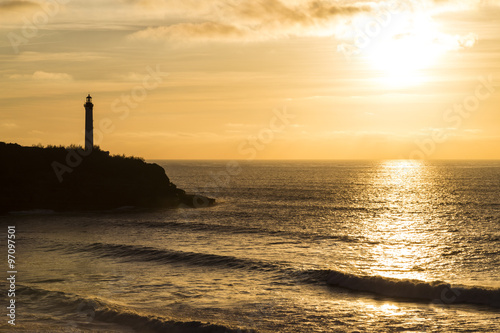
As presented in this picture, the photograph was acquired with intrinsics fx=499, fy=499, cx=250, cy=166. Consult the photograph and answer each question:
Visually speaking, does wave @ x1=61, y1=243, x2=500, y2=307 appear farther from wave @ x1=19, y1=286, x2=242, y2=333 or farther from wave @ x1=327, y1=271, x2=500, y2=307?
wave @ x1=19, y1=286, x2=242, y2=333

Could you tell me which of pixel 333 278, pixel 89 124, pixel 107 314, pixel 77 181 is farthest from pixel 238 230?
pixel 89 124

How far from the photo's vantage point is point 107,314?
20.3 m

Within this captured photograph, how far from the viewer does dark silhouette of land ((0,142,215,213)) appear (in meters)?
58.9

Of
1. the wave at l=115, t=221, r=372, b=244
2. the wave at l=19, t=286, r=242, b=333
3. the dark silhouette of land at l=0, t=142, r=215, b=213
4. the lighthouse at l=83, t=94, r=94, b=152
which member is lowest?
the wave at l=19, t=286, r=242, b=333

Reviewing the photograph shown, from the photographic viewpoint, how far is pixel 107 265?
30.2 metres

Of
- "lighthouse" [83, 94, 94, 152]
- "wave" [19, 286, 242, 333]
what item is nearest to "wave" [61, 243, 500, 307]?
"wave" [19, 286, 242, 333]

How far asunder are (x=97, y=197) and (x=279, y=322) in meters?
47.1

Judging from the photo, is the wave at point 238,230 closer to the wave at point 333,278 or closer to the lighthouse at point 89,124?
the wave at point 333,278

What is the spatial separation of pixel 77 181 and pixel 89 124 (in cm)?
929

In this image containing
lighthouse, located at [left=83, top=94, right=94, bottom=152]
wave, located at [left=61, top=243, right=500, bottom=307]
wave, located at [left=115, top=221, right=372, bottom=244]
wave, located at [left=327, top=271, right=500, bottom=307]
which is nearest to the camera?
wave, located at [left=327, top=271, right=500, bottom=307]

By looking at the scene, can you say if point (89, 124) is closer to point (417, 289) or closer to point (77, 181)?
point (77, 181)

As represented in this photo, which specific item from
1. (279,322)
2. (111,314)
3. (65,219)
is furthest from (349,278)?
(65,219)

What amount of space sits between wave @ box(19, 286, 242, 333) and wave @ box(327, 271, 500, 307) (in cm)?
942

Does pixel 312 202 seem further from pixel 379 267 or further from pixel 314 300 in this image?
pixel 314 300
